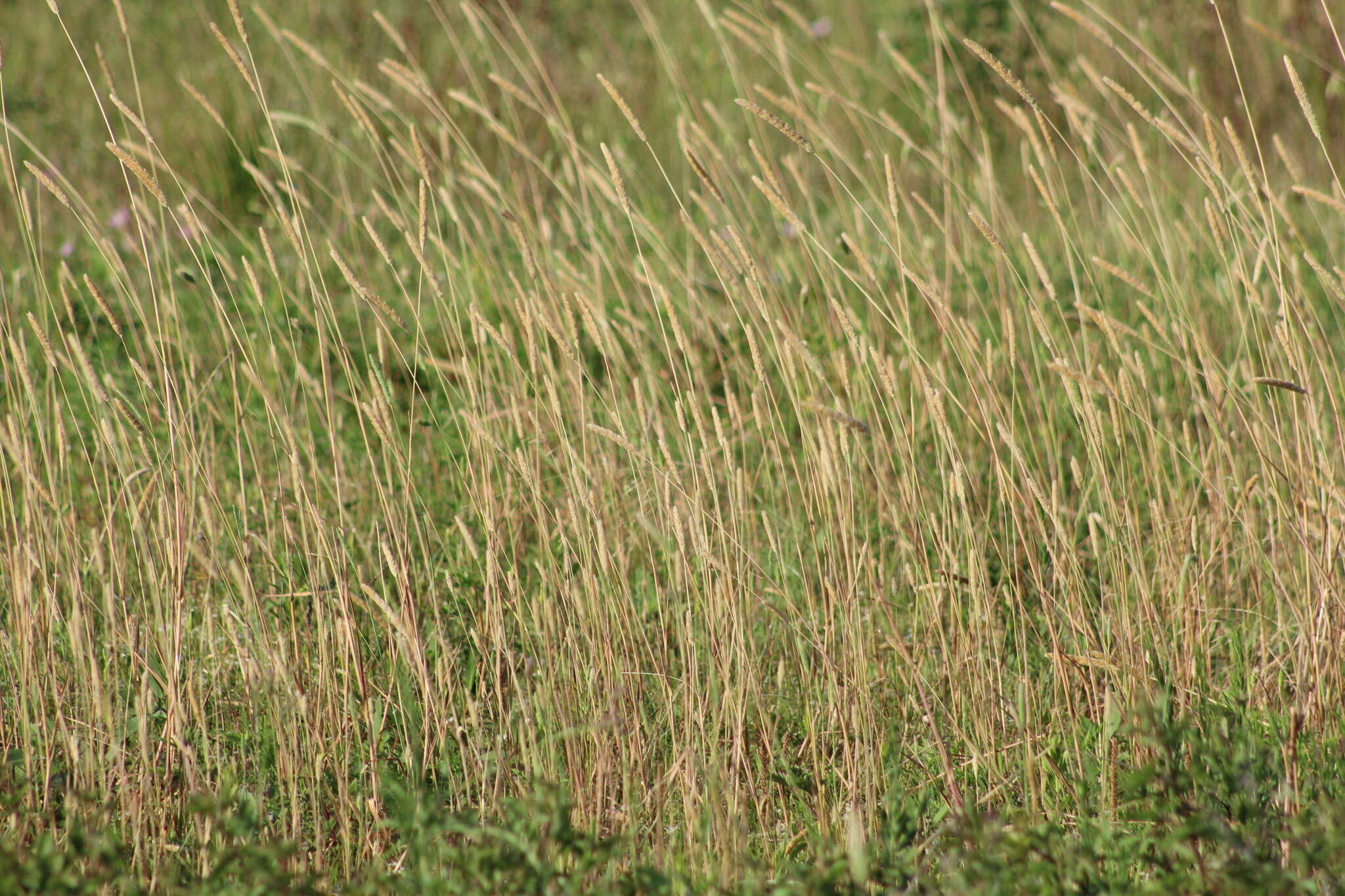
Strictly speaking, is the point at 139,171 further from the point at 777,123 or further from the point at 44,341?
the point at 777,123

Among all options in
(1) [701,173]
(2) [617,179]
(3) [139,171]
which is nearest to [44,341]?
(3) [139,171]

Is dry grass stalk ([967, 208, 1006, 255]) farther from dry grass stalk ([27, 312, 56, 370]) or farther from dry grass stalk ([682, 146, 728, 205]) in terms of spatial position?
dry grass stalk ([27, 312, 56, 370])

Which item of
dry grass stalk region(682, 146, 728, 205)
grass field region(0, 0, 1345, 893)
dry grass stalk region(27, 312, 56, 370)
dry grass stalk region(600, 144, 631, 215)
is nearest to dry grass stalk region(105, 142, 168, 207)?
grass field region(0, 0, 1345, 893)

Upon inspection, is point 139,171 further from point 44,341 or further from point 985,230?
point 985,230

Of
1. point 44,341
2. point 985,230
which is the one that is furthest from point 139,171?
point 985,230

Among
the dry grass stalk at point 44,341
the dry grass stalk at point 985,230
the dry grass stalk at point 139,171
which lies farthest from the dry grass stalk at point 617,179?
the dry grass stalk at point 44,341

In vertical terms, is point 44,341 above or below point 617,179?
below

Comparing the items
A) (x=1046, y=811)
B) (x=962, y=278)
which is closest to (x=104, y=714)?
(x=1046, y=811)

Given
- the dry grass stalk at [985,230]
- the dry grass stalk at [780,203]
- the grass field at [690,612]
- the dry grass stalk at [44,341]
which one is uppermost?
the dry grass stalk at [780,203]

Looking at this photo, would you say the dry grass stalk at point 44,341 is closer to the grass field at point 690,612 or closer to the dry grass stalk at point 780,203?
the grass field at point 690,612

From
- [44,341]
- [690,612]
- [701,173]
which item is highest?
[701,173]

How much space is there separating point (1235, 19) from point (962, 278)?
2.87 meters

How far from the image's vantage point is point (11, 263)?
342 centimetres

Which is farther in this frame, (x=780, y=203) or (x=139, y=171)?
(x=780, y=203)
